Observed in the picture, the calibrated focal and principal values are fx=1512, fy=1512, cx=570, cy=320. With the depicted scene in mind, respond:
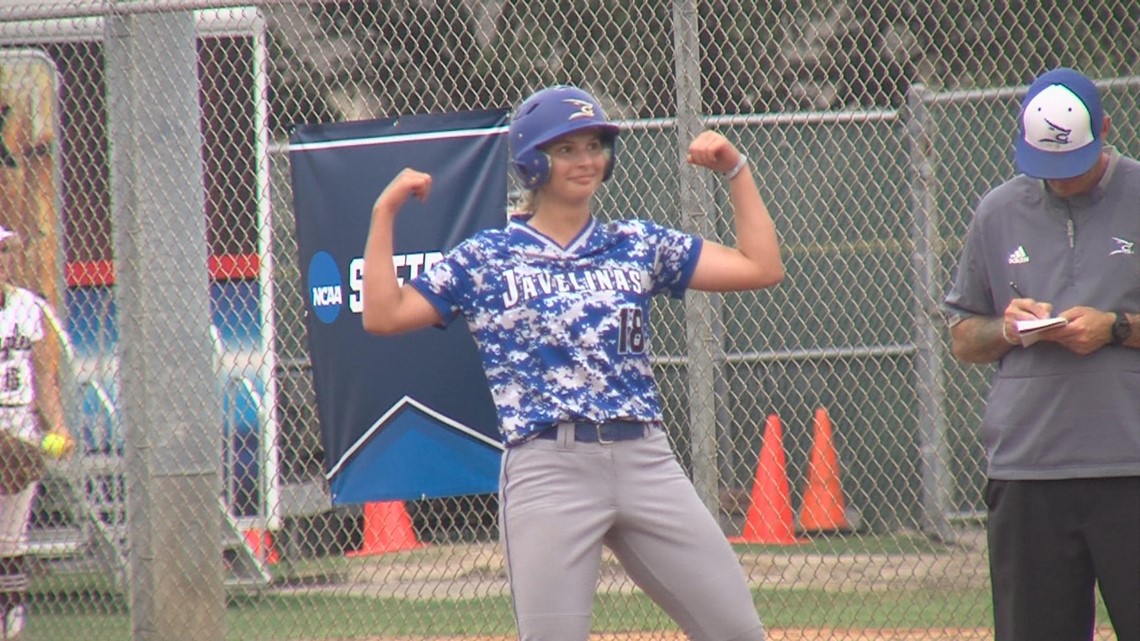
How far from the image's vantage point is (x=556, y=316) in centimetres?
393

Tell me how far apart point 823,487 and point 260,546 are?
322 centimetres

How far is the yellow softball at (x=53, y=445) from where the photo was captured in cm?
699

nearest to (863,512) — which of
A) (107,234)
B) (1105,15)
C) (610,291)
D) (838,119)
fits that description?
(838,119)

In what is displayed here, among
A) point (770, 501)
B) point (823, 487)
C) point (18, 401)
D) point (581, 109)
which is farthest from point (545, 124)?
point (823, 487)

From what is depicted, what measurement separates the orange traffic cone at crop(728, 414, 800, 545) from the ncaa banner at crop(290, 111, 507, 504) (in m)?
2.50

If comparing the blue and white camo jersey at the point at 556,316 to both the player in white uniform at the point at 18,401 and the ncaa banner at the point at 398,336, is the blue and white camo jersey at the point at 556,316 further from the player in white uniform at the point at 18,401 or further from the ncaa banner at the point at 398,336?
the player in white uniform at the point at 18,401

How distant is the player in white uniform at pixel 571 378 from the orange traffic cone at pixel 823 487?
4.94m

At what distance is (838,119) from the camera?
7973 mm

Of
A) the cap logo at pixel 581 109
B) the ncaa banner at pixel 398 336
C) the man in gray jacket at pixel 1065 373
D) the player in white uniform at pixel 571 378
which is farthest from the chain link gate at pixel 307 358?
the cap logo at pixel 581 109

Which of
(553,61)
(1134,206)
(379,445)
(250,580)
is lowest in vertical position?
(250,580)

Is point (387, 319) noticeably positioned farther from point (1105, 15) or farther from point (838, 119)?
point (1105, 15)

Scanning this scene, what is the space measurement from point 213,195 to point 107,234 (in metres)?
1.11

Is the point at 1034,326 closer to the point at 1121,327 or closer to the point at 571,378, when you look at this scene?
the point at 1121,327

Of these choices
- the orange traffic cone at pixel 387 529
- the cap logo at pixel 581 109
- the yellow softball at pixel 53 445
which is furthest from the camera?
the orange traffic cone at pixel 387 529
